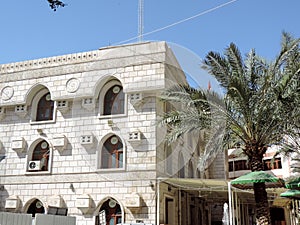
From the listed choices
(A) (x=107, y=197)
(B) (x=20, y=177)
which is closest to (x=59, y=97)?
(B) (x=20, y=177)

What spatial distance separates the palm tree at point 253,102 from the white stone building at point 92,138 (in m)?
3.21

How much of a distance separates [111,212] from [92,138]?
301 centimetres

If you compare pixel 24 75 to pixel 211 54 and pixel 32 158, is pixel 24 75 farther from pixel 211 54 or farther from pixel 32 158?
pixel 211 54

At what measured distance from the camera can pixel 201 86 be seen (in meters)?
11.5

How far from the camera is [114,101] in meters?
15.1

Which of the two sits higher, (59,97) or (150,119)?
(59,97)

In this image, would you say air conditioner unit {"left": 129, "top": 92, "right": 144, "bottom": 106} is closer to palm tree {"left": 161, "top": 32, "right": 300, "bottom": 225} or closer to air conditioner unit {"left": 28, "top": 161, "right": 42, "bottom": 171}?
palm tree {"left": 161, "top": 32, "right": 300, "bottom": 225}

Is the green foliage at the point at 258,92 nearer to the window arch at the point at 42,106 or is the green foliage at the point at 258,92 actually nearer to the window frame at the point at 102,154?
the window frame at the point at 102,154

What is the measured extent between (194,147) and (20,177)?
8.68m

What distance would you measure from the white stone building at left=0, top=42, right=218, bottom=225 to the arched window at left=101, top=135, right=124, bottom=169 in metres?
0.04

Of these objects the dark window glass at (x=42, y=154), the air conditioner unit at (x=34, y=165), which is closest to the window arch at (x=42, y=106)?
the dark window glass at (x=42, y=154)

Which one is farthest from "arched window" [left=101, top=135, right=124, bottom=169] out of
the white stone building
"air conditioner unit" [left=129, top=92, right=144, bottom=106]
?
"air conditioner unit" [left=129, top=92, right=144, bottom=106]

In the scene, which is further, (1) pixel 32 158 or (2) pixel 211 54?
(1) pixel 32 158

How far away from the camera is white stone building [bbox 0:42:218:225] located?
13.7m
